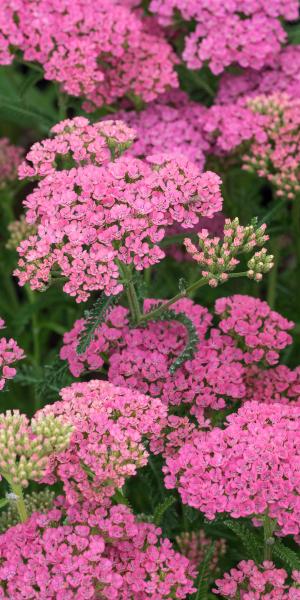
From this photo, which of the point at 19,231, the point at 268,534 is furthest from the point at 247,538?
the point at 19,231

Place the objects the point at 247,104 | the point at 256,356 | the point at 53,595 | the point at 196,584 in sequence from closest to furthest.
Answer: the point at 53,595, the point at 196,584, the point at 256,356, the point at 247,104

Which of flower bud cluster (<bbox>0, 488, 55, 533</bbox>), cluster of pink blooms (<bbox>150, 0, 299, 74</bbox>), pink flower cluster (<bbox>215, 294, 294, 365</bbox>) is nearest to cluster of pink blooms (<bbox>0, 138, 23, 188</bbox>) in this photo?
cluster of pink blooms (<bbox>150, 0, 299, 74</bbox>)

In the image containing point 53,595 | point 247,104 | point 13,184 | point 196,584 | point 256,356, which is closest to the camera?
point 53,595

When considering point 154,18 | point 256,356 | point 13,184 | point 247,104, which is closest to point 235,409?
point 256,356

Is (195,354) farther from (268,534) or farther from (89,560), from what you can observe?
(89,560)

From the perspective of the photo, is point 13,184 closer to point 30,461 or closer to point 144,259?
point 144,259

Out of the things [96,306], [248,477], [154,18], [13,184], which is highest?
[154,18]

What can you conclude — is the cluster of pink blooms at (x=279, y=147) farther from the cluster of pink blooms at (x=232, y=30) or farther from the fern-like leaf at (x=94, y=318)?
the fern-like leaf at (x=94, y=318)
